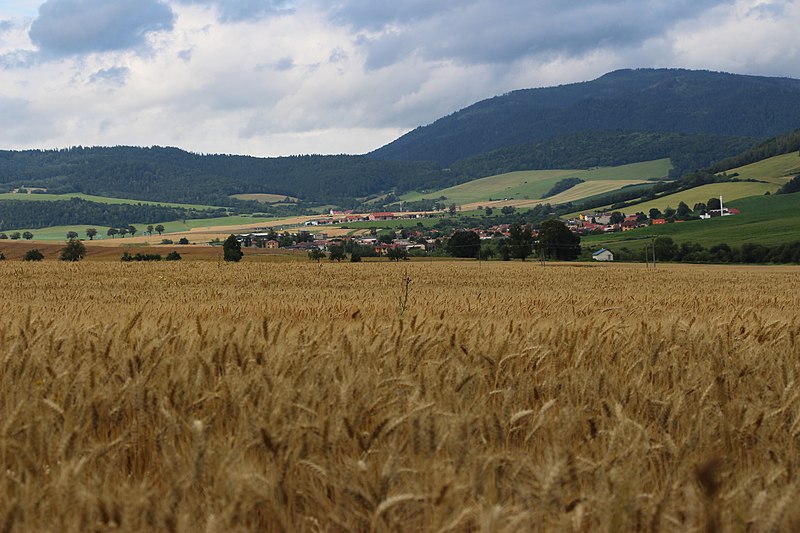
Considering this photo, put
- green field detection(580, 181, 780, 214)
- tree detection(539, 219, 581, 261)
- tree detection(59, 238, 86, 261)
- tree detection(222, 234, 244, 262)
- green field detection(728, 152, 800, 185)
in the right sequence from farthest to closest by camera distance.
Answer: green field detection(728, 152, 800, 185) → green field detection(580, 181, 780, 214) → tree detection(539, 219, 581, 261) → tree detection(59, 238, 86, 261) → tree detection(222, 234, 244, 262)

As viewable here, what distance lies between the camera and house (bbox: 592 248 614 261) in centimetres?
9064

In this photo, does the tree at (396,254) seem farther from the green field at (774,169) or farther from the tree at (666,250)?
the green field at (774,169)

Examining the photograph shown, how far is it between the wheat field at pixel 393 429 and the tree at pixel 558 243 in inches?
3174

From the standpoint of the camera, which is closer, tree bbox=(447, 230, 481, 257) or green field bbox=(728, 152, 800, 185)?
tree bbox=(447, 230, 481, 257)

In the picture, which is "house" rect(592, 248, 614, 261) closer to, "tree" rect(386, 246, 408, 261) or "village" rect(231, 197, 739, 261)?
"village" rect(231, 197, 739, 261)

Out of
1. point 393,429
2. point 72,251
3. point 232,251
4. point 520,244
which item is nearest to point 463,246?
point 520,244

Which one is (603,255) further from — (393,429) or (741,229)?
(393,429)

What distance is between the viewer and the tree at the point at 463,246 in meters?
88.7

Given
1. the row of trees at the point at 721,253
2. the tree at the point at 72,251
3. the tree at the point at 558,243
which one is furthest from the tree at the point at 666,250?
the tree at the point at 72,251

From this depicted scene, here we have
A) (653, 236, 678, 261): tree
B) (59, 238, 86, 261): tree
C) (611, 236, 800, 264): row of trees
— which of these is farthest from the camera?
(653, 236, 678, 261): tree

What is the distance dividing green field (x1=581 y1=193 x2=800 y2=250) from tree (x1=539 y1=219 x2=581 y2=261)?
17.2 meters

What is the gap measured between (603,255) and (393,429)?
91.9 meters

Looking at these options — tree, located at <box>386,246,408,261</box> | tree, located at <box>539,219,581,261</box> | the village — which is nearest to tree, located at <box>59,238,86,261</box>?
tree, located at <box>386,246,408,261</box>

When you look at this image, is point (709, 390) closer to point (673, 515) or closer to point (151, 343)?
point (673, 515)
